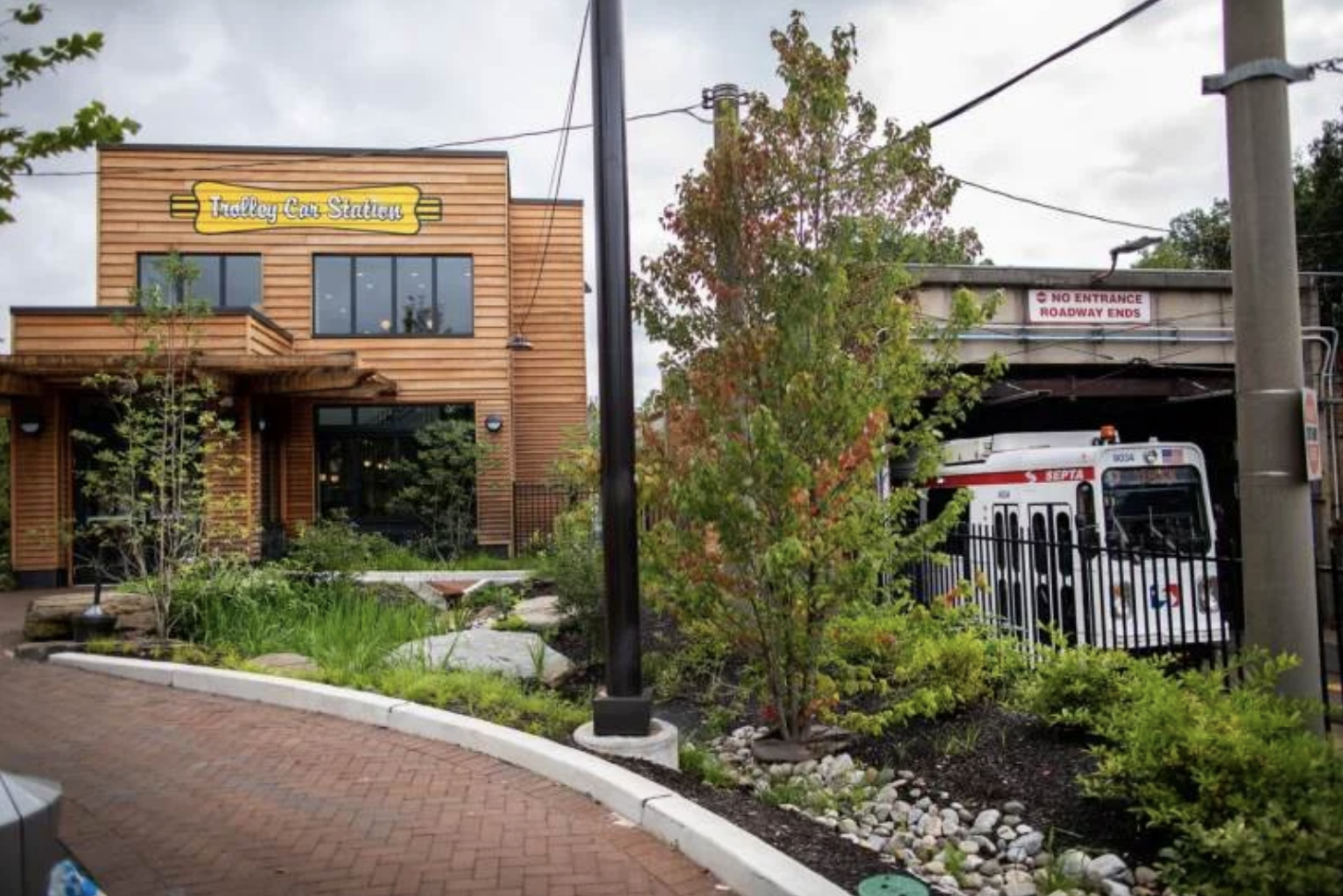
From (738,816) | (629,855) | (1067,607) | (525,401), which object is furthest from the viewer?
(525,401)

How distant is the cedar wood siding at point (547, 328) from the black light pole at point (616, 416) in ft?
47.3

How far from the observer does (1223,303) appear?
47.9 feet

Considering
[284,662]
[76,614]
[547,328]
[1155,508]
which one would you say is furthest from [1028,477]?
[547,328]

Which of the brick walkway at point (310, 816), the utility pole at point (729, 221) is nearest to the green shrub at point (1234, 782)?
the brick walkway at point (310, 816)

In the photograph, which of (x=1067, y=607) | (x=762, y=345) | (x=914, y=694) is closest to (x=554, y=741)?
(x=914, y=694)

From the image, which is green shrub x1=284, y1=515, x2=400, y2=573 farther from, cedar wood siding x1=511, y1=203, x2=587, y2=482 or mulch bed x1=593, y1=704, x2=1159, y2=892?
cedar wood siding x1=511, y1=203, x2=587, y2=482

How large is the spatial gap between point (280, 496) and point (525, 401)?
210 inches

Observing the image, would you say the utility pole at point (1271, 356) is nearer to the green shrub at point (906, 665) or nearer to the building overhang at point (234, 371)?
the green shrub at point (906, 665)

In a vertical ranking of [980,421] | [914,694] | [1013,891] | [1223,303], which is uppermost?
[1223,303]

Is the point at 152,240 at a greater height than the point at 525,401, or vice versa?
the point at 152,240

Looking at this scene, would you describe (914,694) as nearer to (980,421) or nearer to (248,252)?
(980,421)

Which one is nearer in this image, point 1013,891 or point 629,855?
point 1013,891

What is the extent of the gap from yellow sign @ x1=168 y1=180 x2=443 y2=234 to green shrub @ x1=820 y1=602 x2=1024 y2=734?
14.7 m

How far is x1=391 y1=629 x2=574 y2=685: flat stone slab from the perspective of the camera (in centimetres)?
810
